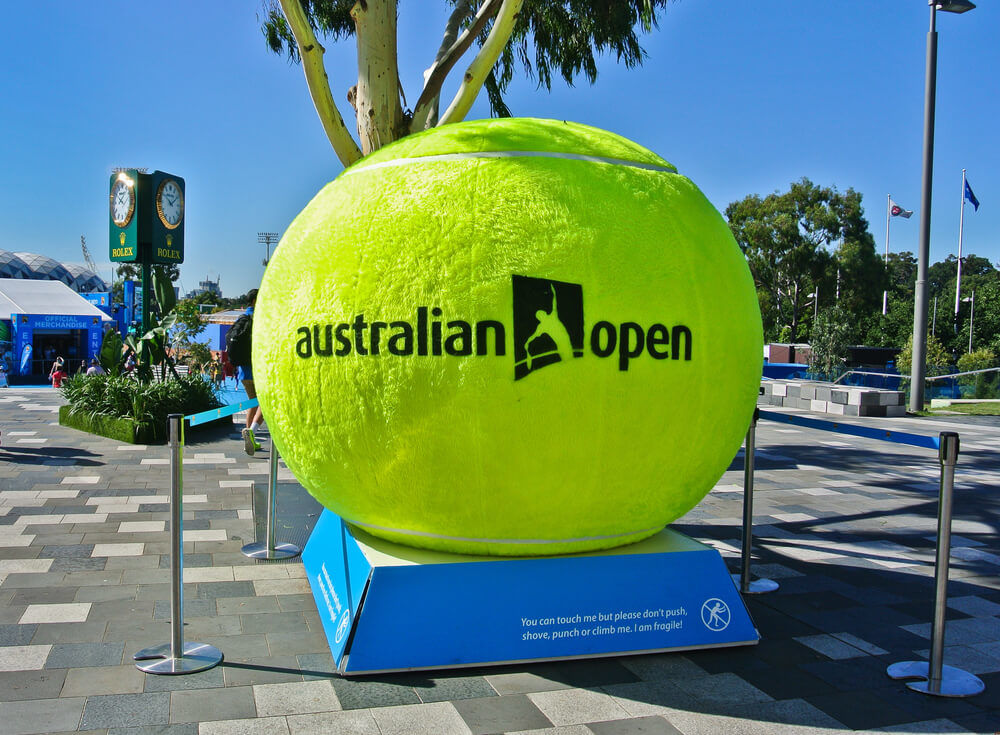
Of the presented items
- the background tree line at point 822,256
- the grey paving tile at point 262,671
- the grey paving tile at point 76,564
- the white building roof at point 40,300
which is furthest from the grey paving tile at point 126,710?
the background tree line at point 822,256

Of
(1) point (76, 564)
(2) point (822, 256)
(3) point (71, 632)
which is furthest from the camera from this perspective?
(2) point (822, 256)

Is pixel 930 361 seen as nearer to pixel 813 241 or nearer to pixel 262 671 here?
pixel 813 241

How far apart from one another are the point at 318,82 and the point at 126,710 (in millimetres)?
6304

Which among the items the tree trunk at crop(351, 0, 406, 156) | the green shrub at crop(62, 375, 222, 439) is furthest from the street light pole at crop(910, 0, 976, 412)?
the green shrub at crop(62, 375, 222, 439)

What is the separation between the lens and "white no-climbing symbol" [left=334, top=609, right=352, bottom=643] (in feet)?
13.4

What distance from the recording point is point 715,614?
14.5ft

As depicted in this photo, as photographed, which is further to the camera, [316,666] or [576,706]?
[316,666]

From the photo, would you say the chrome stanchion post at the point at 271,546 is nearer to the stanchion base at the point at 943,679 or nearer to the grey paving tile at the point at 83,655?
the grey paving tile at the point at 83,655

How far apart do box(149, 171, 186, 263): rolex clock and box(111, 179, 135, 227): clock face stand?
428 mm

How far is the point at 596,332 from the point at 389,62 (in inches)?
233

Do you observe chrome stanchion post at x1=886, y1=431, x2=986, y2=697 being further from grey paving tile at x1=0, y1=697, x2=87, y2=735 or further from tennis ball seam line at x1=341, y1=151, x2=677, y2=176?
grey paving tile at x1=0, y1=697, x2=87, y2=735

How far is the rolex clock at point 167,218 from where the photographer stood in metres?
15.7

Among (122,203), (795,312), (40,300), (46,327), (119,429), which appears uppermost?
(122,203)

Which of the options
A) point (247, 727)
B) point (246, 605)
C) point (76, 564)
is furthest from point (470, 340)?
point (76, 564)
